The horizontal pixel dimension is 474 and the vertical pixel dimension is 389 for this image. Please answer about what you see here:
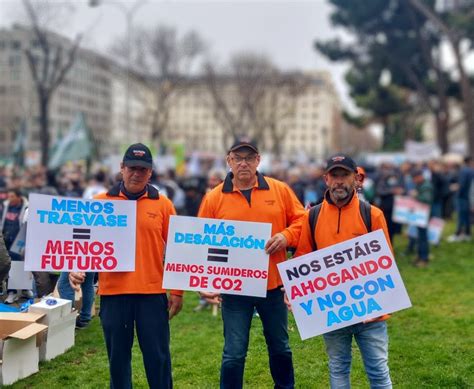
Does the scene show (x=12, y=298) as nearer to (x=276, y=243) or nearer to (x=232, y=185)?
(x=232, y=185)

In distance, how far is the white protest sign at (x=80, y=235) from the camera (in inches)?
168

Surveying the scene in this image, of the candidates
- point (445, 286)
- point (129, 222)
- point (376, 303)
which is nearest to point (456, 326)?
point (445, 286)

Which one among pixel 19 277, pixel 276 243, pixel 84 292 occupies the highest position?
pixel 276 243

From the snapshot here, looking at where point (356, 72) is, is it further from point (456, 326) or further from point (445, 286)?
point (456, 326)

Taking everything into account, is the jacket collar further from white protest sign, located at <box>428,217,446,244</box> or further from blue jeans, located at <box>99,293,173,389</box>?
white protest sign, located at <box>428,217,446,244</box>

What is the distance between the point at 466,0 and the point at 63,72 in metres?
16.9

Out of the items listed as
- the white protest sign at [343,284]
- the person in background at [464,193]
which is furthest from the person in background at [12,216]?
the person in background at [464,193]

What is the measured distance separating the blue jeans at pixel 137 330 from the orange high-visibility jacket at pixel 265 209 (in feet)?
2.48

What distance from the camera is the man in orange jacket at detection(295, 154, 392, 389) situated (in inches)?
159

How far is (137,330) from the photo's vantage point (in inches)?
167

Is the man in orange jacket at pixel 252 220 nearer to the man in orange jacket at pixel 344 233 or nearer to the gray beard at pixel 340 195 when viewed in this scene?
the man in orange jacket at pixel 344 233

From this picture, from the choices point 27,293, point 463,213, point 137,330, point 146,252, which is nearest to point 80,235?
point 146,252

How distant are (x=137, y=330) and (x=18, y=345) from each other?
194 centimetres

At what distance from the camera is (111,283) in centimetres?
423
